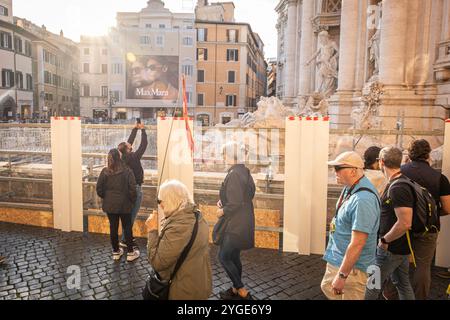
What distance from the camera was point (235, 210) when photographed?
4.64 m

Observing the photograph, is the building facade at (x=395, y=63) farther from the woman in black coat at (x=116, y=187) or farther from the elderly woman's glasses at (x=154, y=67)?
the elderly woman's glasses at (x=154, y=67)

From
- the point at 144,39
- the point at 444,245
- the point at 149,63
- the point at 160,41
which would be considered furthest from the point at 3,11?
the point at 444,245

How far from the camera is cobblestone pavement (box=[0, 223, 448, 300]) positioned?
16.9ft

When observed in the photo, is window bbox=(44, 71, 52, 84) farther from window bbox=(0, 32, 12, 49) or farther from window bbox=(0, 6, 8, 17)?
window bbox=(0, 32, 12, 49)

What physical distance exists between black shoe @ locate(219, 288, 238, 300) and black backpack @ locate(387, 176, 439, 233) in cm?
218

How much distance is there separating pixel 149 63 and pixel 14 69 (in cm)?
1743

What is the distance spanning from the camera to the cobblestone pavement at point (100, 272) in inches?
203

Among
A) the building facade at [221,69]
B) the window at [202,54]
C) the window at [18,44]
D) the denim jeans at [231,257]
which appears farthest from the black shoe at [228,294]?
the window at [202,54]

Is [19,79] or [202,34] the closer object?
[19,79]

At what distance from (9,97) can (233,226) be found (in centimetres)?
5061

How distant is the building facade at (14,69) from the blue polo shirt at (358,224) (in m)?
48.1

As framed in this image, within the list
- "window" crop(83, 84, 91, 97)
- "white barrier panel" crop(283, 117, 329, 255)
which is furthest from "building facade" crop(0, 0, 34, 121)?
"white barrier panel" crop(283, 117, 329, 255)

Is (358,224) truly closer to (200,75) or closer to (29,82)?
(200,75)
